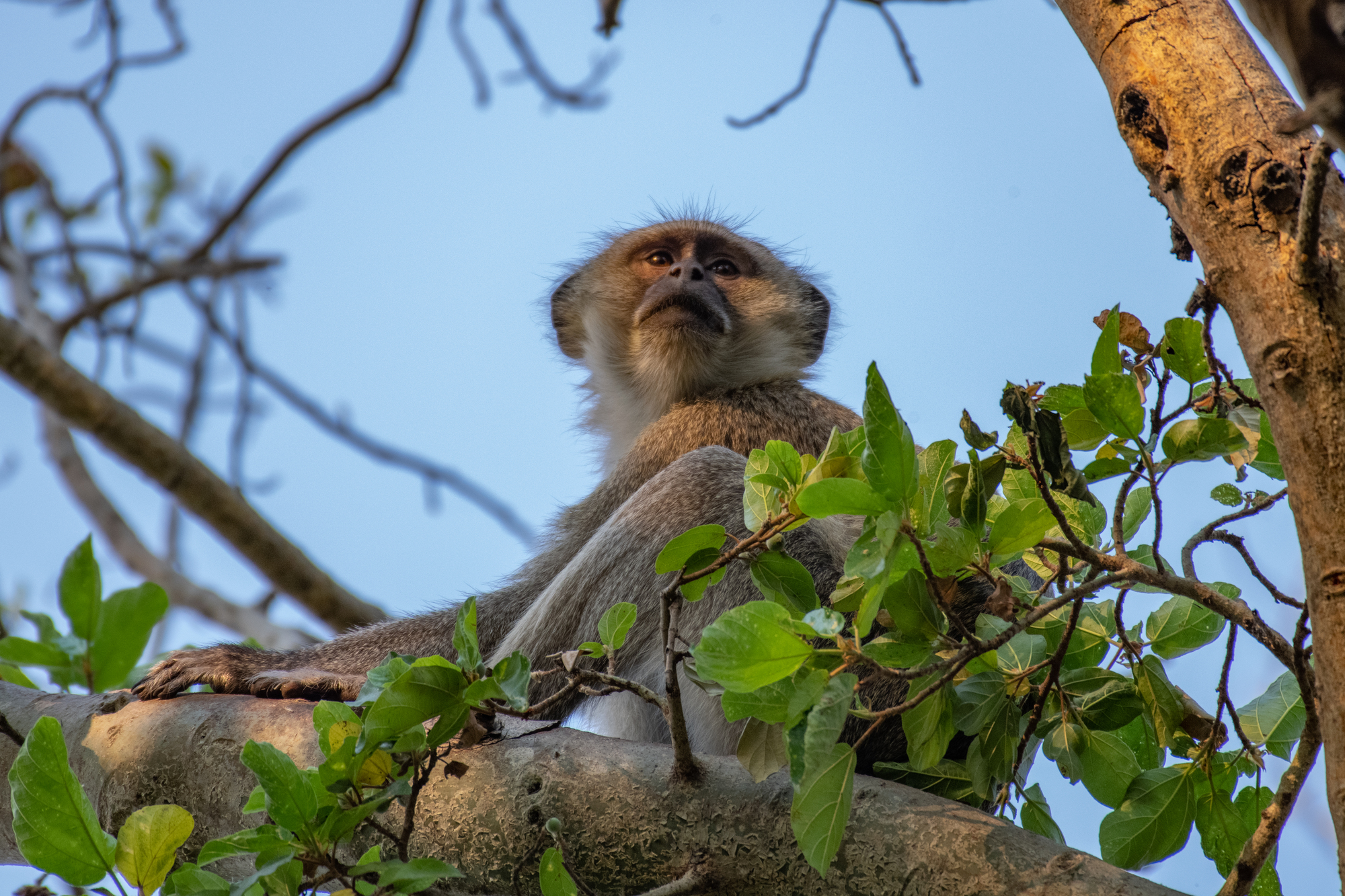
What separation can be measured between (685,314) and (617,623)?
12.8 ft

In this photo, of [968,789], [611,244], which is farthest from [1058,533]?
[611,244]

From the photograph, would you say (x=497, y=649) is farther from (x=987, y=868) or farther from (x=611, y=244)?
(x=611, y=244)

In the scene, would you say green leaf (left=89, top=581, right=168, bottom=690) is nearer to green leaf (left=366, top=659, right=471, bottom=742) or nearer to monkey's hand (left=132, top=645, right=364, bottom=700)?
monkey's hand (left=132, top=645, right=364, bottom=700)

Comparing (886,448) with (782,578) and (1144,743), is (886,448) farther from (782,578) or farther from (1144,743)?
(1144,743)

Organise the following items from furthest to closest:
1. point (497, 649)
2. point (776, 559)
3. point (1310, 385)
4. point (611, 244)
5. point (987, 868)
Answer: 1. point (611, 244)
2. point (497, 649)
3. point (776, 559)
4. point (987, 868)
5. point (1310, 385)

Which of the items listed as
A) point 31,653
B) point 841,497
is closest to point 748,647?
point 841,497

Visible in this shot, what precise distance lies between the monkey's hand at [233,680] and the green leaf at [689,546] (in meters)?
1.68

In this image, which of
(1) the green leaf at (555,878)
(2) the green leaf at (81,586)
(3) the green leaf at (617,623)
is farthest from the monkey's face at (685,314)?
(1) the green leaf at (555,878)

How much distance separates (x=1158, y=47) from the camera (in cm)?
251

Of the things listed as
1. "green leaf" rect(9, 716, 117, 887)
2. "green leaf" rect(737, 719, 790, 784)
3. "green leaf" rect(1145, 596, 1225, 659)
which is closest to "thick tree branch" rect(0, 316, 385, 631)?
"green leaf" rect(9, 716, 117, 887)

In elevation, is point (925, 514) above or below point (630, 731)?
above

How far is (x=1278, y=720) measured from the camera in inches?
127

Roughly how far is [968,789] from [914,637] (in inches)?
29.3

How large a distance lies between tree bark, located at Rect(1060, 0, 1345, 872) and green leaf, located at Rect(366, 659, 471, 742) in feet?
5.52
